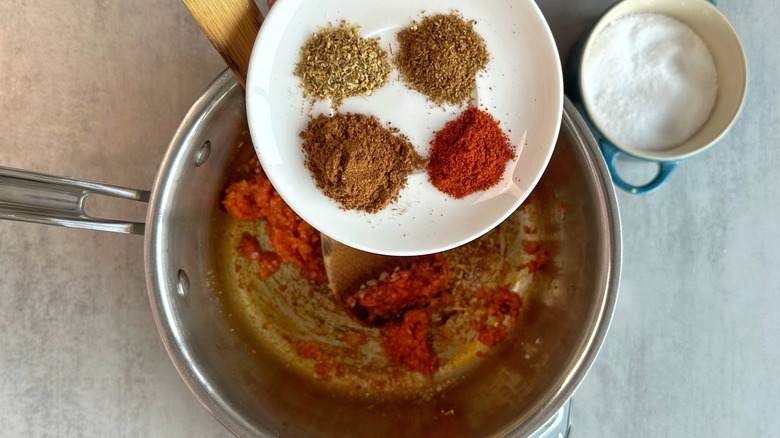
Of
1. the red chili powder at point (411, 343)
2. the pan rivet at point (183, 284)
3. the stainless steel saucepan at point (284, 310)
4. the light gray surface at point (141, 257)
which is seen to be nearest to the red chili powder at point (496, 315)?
the stainless steel saucepan at point (284, 310)

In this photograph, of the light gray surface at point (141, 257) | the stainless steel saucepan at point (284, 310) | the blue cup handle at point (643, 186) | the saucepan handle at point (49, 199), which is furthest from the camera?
the light gray surface at point (141, 257)

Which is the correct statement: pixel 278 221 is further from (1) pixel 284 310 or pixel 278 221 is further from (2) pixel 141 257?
(2) pixel 141 257

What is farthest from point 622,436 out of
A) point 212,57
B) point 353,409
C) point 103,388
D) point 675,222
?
point 212,57

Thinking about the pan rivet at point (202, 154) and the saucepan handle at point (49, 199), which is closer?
the saucepan handle at point (49, 199)

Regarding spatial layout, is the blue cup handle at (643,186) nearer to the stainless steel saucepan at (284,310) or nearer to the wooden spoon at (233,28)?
the stainless steel saucepan at (284,310)

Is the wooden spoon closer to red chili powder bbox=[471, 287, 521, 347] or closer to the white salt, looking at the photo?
red chili powder bbox=[471, 287, 521, 347]

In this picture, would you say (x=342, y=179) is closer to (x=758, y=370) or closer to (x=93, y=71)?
(x=93, y=71)

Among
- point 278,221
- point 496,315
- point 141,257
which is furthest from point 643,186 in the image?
point 141,257
